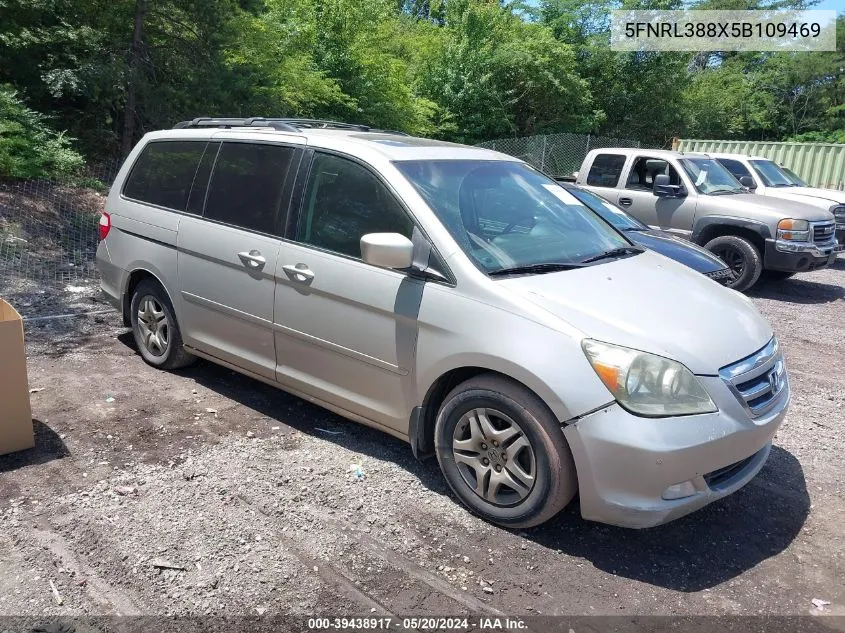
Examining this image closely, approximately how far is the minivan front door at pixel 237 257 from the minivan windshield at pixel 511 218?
101 centimetres

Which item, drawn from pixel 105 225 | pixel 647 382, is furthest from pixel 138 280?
pixel 647 382

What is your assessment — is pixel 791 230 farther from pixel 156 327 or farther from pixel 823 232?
pixel 156 327

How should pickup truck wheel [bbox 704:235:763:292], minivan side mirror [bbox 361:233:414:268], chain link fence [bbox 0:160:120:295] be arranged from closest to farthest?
minivan side mirror [bbox 361:233:414:268]
chain link fence [bbox 0:160:120:295]
pickup truck wheel [bbox 704:235:763:292]

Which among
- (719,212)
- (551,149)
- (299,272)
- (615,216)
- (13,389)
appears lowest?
(13,389)

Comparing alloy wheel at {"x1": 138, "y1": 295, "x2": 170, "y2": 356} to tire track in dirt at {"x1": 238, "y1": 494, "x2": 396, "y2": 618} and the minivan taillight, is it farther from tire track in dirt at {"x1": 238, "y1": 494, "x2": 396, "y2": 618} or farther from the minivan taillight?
tire track in dirt at {"x1": 238, "y1": 494, "x2": 396, "y2": 618}

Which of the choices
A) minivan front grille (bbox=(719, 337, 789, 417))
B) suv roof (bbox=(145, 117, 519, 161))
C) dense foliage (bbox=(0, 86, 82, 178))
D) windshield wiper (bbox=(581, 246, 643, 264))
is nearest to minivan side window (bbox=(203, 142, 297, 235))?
suv roof (bbox=(145, 117, 519, 161))

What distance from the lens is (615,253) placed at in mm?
4301

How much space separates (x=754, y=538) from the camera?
143 inches

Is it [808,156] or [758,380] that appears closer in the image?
[758,380]

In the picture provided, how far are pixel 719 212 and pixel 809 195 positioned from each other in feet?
11.0

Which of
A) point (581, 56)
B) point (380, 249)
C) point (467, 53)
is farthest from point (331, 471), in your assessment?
point (581, 56)

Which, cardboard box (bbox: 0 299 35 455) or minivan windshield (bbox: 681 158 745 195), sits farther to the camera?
minivan windshield (bbox: 681 158 745 195)

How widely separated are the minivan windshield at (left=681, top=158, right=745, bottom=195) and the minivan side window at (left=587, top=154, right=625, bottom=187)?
957 millimetres

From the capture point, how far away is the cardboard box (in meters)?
4.02
